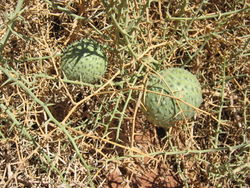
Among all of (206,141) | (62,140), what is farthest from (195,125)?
(62,140)

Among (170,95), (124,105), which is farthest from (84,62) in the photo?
(170,95)

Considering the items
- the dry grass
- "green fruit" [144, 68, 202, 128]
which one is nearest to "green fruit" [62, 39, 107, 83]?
the dry grass

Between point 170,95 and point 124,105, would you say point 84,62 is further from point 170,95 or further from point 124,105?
point 170,95

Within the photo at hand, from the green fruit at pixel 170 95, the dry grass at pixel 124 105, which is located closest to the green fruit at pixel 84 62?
the dry grass at pixel 124 105

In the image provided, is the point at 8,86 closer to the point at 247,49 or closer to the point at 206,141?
the point at 206,141

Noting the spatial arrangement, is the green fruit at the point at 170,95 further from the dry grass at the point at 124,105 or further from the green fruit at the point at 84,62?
the green fruit at the point at 84,62

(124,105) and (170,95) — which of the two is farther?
(124,105)
